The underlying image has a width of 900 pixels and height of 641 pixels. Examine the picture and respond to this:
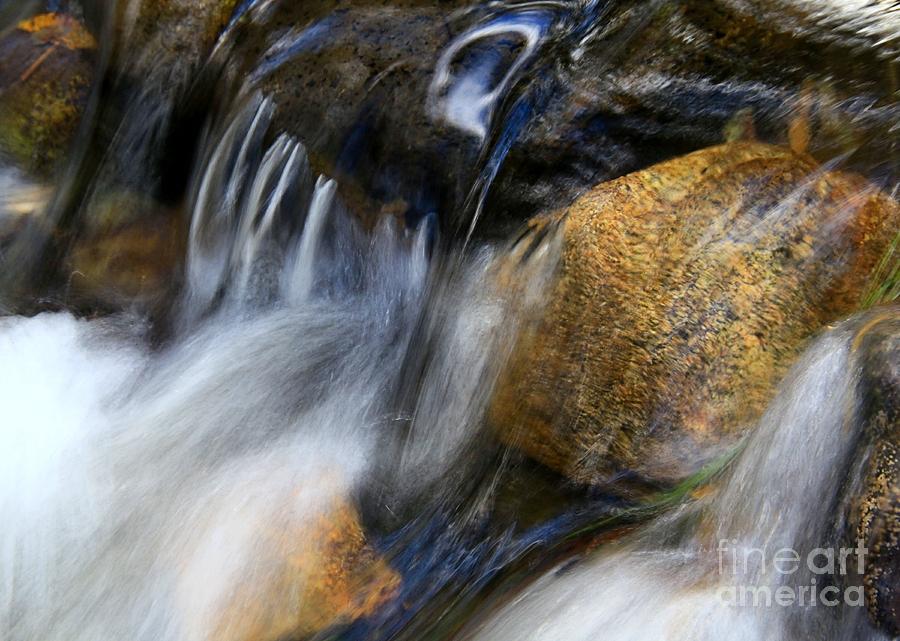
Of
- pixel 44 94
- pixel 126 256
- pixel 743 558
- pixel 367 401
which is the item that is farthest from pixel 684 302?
pixel 44 94

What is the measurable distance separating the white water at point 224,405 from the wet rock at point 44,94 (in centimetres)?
97

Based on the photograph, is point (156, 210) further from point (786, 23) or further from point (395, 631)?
point (786, 23)

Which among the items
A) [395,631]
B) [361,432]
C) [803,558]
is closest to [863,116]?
[803,558]

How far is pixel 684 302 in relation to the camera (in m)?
3.08

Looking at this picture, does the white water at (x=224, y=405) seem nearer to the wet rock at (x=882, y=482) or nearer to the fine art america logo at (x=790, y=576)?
the fine art america logo at (x=790, y=576)

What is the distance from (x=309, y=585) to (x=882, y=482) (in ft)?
6.48

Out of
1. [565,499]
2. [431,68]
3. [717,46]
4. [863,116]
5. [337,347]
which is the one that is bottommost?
[565,499]

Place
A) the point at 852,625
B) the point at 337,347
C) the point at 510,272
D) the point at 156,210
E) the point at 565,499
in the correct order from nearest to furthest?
the point at 852,625 → the point at 565,499 → the point at 510,272 → the point at 337,347 → the point at 156,210

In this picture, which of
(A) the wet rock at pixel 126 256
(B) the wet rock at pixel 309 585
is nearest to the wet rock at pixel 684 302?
(B) the wet rock at pixel 309 585

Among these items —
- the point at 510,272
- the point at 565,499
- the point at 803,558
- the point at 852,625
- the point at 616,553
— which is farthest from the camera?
the point at 510,272

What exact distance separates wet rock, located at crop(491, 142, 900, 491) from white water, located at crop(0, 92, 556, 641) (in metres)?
0.38

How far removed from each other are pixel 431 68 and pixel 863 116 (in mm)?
1844

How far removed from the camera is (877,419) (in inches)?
99.7

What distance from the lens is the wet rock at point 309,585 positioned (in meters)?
3.14
